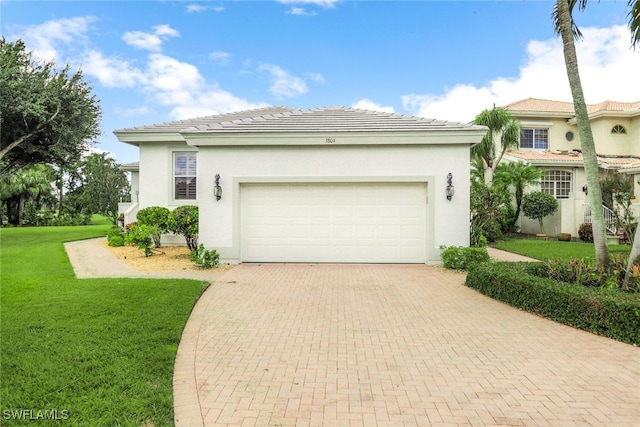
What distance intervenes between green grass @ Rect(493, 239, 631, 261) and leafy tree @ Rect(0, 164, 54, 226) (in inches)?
1453

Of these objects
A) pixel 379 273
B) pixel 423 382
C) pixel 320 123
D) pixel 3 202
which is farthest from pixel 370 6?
pixel 3 202

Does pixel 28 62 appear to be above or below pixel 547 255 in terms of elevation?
above

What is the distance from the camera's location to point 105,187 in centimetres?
1859

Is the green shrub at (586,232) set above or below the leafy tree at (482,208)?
below

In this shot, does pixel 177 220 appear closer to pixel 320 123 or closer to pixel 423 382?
pixel 320 123

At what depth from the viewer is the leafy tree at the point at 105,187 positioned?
18.5m

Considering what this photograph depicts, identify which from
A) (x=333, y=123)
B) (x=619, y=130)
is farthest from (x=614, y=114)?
(x=333, y=123)

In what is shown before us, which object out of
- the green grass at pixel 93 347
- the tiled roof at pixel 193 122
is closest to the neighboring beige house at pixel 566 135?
the tiled roof at pixel 193 122

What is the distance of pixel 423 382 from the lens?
3.88 m

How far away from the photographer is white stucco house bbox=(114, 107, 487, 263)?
1057cm

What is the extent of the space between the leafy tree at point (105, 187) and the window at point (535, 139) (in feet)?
78.1

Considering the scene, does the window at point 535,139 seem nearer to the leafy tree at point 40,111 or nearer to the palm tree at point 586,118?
the palm tree at point 586,118

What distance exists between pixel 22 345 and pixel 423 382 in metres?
4.89

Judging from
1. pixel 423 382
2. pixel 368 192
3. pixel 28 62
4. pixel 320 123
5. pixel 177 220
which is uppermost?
pixel 28 62
